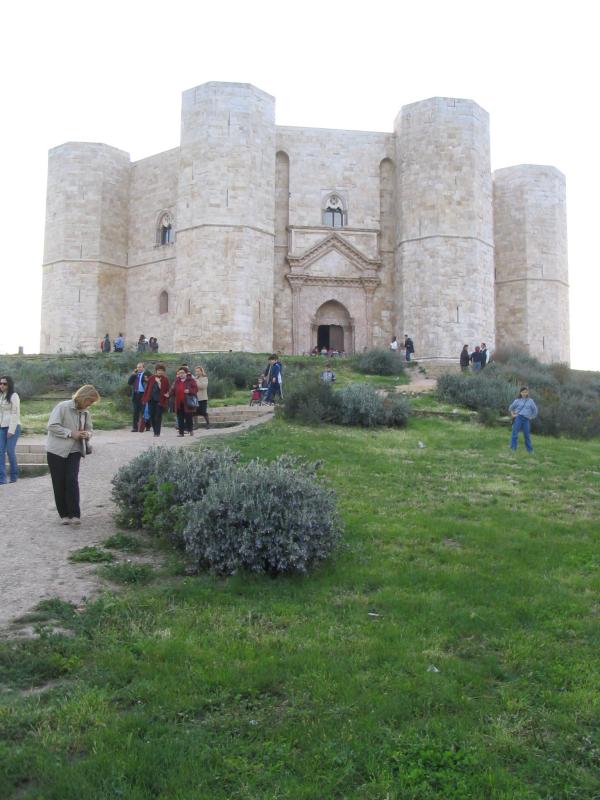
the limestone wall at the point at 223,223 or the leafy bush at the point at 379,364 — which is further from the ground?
the limestone wall at the point at 223,223

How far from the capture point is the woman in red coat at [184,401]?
518 inches

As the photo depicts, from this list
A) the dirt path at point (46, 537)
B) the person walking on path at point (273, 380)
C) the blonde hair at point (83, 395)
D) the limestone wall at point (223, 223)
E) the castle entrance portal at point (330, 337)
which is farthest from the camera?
the castle entrance portal at point (330, 337)

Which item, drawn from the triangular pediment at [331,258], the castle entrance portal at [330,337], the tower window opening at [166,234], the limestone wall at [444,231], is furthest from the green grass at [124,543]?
the tower window opening at [166,234]

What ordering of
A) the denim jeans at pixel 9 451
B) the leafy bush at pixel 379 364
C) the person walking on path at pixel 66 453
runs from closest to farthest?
the person walking on path at pixel 66 453 → the denim jeans at pixel 9 451 → the leafy bush at pixel 379 364

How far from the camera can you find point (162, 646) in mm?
4340

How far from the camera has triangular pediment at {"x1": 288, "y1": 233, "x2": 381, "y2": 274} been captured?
99.6ft

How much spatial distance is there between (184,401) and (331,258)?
61.3ft

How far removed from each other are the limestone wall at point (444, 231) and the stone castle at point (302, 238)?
0.05 meters

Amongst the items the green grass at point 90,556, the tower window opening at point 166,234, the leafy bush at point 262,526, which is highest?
the tower window opening at point 166,234

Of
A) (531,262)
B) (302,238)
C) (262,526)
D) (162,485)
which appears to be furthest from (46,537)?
(531,262)

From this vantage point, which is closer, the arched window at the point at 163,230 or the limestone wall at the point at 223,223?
the limestone wall at the point at 223,223

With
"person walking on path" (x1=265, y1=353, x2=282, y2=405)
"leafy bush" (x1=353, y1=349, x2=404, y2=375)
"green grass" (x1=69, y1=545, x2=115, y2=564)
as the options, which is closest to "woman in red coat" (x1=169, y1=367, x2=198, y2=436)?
"person walking on path" (x1=265, y1=353, x2=282, y2=405)

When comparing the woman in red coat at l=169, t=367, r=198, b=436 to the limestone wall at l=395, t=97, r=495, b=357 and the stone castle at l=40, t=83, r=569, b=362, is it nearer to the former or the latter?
the stone castle at l=40, t=83, r=569, b=362

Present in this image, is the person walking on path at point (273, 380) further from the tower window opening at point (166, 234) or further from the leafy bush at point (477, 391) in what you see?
the tower window opening at point (166, 234)
